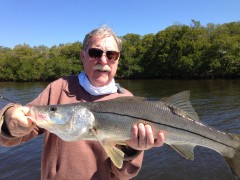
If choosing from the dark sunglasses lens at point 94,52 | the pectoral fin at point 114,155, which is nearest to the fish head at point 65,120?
the pectoral fin at point 114,155

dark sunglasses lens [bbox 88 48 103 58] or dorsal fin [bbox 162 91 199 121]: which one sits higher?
dark sunglasses lens [bbox 88 48 103 58]

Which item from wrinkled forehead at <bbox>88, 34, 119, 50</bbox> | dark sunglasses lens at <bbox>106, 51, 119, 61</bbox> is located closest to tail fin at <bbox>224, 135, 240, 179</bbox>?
dark sunglasses lens at <bbox>106, 51, 119, 61</bbox>

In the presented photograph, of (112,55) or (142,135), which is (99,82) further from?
(142,135)

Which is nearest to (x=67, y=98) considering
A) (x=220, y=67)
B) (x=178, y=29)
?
(x=220, y=67)

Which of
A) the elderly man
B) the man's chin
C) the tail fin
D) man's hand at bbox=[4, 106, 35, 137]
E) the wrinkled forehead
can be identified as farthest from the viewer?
the wrinkled forehead

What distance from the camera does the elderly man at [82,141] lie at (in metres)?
3.12

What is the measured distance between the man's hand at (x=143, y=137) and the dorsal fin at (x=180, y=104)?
0.39m

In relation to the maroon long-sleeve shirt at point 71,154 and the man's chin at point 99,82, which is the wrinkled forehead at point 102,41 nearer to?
the man's chin at point 99,82

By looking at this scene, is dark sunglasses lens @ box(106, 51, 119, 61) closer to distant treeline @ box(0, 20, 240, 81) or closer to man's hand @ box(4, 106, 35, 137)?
man's hand @ box(4, 106, 35, 137)

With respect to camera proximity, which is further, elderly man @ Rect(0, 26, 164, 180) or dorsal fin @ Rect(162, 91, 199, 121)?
dorsal fin @ Rect(162, 91, 199, 121)

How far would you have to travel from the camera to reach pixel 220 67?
5712 centimetres

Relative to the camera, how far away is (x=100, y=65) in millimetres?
3740

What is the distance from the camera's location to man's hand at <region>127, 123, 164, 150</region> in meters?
3.26

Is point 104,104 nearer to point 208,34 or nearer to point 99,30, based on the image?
point 99,30
